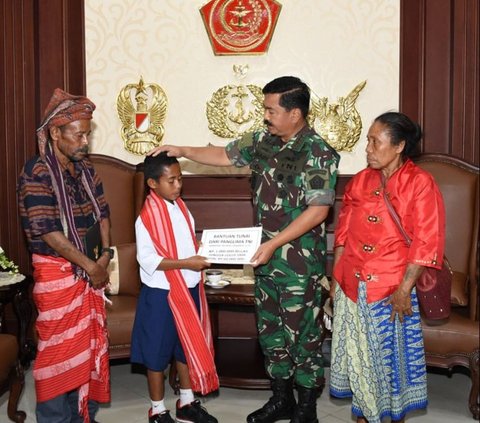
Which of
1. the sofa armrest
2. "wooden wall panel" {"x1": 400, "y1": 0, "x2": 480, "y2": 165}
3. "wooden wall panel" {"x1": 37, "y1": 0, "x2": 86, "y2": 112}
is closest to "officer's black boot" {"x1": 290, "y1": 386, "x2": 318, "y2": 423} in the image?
the sofa armrest

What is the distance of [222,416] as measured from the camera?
11.0ft

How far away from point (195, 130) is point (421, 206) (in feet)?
7.23

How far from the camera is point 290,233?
2.88m

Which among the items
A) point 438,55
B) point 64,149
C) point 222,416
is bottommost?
point 222,416

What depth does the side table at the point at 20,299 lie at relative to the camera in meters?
3.45

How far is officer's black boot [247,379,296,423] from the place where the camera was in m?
3.21

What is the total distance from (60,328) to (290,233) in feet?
3.59

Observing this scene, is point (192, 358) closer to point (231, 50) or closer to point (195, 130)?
point (195, 130)

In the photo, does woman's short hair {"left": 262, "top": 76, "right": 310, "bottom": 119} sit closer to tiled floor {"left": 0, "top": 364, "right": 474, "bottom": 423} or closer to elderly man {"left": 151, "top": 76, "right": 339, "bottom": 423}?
elderly man {"left": 151, "top": 76, "right": 339, "bottom": 423}

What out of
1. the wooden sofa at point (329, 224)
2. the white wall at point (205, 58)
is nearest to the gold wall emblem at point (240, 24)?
the white wall at point (205, 58)

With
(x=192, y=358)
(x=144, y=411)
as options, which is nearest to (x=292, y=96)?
(x=192, y=358)

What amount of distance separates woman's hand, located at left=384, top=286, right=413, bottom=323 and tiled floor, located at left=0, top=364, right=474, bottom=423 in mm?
852

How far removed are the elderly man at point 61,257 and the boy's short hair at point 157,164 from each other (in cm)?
30

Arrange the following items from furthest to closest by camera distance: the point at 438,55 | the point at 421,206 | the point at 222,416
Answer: the point at 438,55
the point at 222,416
the point at 421,206
